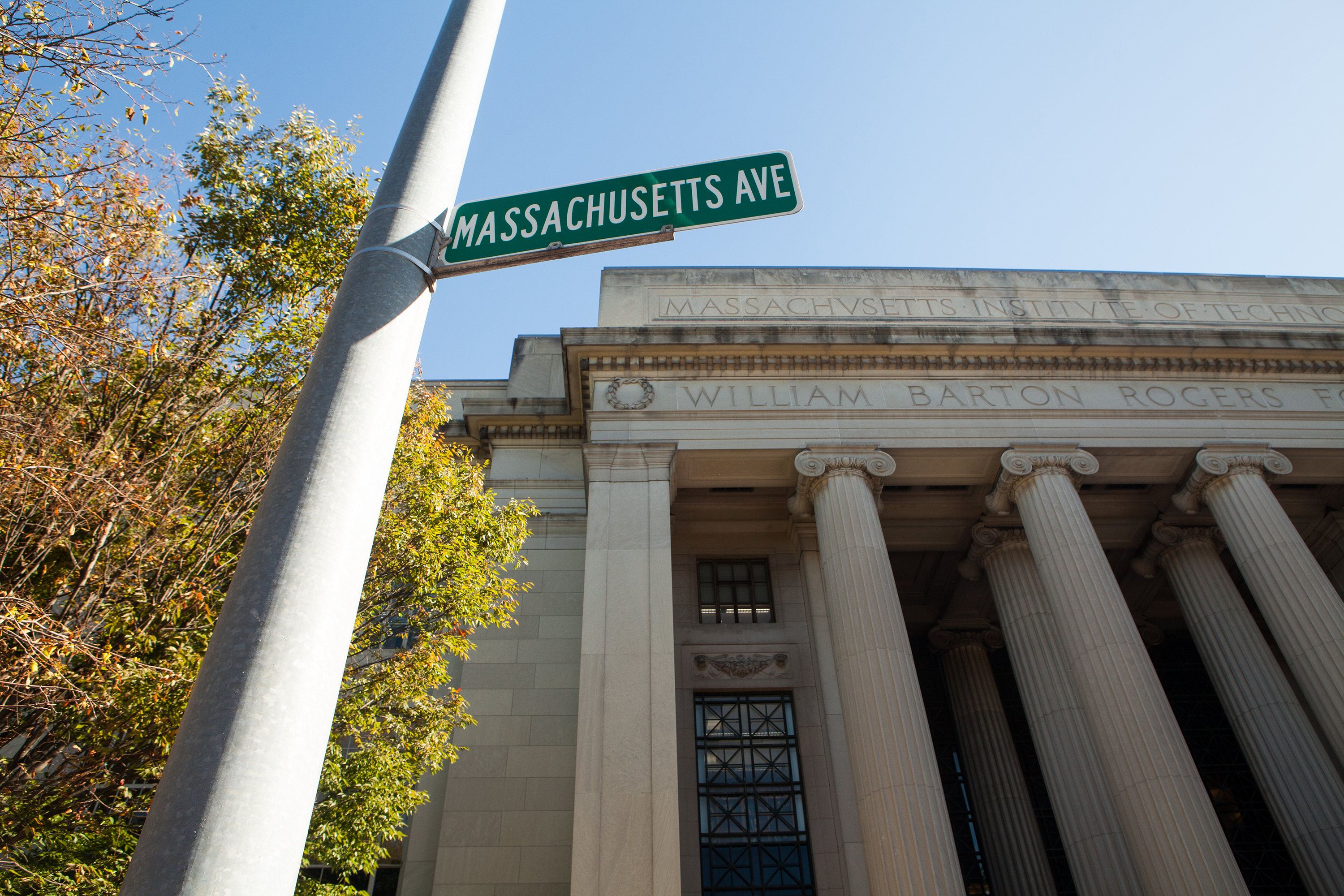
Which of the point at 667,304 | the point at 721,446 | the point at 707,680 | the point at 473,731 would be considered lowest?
the point at 473,731

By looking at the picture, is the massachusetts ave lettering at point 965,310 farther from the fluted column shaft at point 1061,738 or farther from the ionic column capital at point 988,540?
the fluted column shaft at point 1061,738

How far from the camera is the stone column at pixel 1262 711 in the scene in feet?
48.1

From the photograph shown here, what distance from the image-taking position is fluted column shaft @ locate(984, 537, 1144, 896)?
47.6ft

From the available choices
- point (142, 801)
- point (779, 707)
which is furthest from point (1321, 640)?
point (142, 801)

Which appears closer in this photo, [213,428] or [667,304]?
[213,428]

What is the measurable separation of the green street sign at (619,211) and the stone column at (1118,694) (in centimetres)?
1167

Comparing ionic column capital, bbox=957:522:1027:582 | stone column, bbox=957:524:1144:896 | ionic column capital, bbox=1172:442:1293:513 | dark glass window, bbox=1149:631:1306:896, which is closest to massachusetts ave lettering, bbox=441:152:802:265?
stone column, bbox=957:524:1144:896

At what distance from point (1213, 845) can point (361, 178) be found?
15.8 metres

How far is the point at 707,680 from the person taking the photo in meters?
17.7

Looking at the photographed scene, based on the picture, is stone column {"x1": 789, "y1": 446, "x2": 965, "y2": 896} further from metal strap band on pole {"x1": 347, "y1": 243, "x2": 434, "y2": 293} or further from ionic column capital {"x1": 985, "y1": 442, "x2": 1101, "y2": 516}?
metal strap band on pole {"x1": 347, "y1": 243, "x2": 434, "y2": 293}

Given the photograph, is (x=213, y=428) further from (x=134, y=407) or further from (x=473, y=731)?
(x=473, y=731)

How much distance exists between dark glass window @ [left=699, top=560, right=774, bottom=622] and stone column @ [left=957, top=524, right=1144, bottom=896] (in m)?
4.88

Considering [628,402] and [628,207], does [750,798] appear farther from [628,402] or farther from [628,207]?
[628,207]

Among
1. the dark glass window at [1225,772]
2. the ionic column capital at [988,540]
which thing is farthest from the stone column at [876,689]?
the dark glass window at [1225,772]
